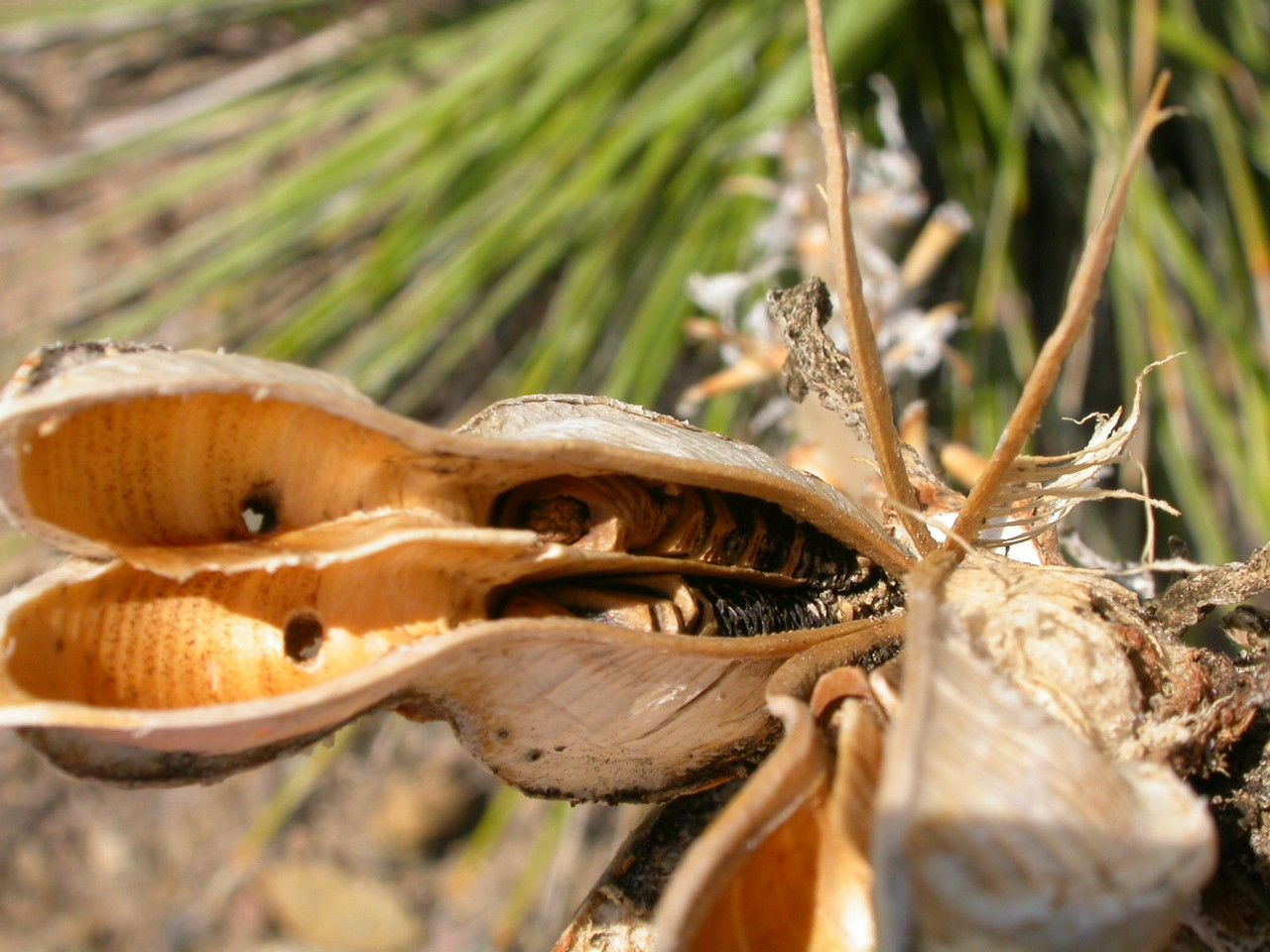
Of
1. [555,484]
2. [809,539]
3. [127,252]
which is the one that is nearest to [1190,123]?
[809,539]

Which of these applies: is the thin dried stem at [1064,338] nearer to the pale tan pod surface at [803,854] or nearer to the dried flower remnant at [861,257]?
the pale tan pod surface at [803,854]

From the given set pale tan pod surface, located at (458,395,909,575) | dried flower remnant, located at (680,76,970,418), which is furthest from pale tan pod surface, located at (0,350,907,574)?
dried flower remnant, located at (680,76,970,418)

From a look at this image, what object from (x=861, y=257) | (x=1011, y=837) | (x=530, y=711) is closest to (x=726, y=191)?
(x=861, y=257)

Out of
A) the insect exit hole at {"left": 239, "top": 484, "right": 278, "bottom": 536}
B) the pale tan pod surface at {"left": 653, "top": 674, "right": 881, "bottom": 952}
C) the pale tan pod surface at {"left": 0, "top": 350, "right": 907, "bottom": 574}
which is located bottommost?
the pale tan pod surface at {"left": 653, "top": 674, "right": 881, "bottom": 952}

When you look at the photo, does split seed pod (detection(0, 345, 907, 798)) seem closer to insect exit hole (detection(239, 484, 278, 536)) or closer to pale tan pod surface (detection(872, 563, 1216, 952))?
insect exit hole (detection(239, 484, 278, 536))

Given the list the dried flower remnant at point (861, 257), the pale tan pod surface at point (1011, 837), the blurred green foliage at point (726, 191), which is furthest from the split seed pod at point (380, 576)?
the blurred green foliage at point (726, 191)

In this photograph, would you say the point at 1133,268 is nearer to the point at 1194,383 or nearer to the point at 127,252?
the point at 1194,383
